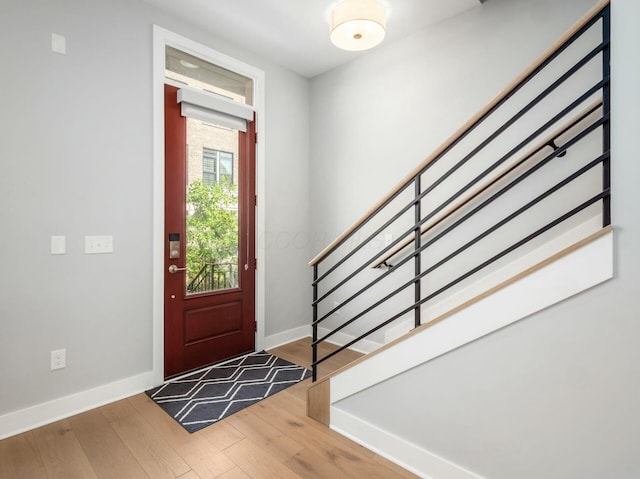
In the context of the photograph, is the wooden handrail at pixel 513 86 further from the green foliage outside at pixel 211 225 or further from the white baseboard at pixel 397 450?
the green foliage outside at pixel 211 225

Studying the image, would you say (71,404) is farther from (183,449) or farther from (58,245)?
(58,245)

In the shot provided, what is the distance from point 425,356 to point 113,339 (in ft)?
7.22

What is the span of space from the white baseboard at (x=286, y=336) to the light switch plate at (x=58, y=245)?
76.4 inches

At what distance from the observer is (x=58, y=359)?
221 cm

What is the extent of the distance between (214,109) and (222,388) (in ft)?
7.67

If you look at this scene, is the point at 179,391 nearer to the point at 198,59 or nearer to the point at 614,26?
the point at 198,59

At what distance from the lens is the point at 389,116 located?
3117 millimetres

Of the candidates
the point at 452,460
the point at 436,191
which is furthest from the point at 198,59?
the point at 452,460

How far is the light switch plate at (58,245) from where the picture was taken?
2.18 metres

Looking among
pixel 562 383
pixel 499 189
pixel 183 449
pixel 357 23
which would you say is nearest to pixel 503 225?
pixel 499 189

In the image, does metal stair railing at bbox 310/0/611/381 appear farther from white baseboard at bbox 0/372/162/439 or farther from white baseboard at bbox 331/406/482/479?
white baseboard at bbox 0/372/162/439

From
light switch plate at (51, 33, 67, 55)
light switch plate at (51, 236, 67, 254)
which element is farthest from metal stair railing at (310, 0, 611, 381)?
light switch plate at (51, 33, 67, 55)

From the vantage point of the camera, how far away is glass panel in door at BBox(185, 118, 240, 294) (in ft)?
9.41

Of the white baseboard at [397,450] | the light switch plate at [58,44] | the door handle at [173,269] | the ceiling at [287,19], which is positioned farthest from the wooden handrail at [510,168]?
the light switch plate at [58,44]
